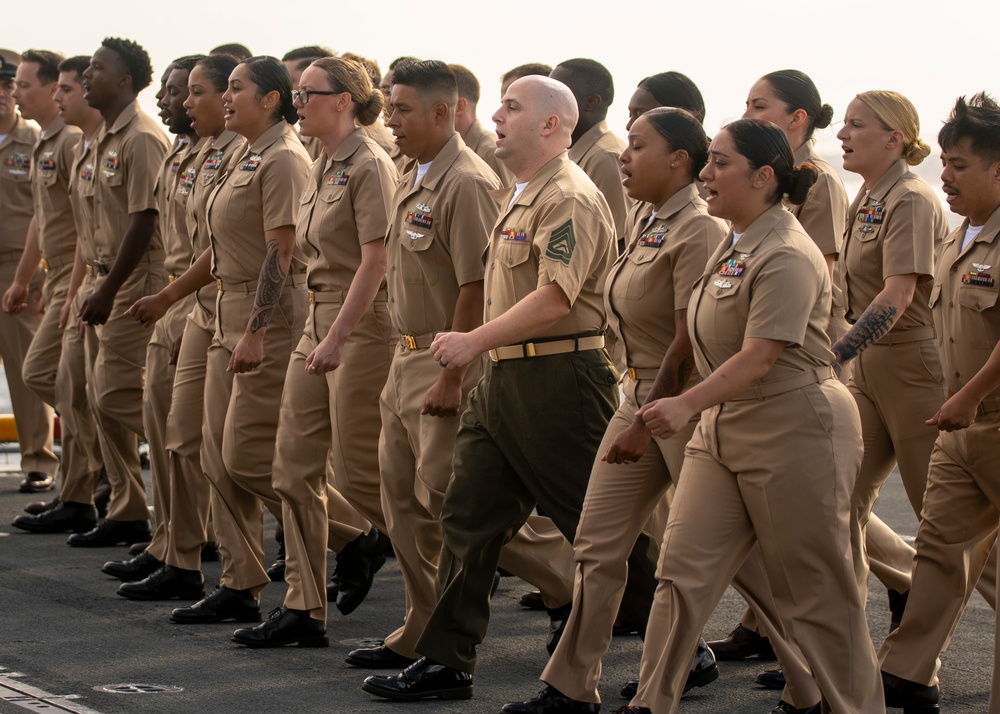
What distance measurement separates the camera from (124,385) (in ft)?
28.2

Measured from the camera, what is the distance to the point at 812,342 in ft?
16.1

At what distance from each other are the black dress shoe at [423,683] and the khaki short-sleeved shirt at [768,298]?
1.48m

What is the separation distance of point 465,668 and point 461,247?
59.6 inches

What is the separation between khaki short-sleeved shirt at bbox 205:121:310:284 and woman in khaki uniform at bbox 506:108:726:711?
75.8 inches

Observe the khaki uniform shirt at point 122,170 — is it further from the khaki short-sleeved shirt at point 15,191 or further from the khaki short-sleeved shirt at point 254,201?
the khaki short-sleeved shirt at point 15,191

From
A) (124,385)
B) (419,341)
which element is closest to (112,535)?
(124,385)

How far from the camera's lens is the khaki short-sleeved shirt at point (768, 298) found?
15.7 ft

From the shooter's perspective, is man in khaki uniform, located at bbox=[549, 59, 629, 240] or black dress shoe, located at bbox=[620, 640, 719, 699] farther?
man in khaki uniform, located at bbox=[549, 59, 629, 240]

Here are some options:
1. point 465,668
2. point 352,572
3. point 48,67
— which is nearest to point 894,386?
point 465,668

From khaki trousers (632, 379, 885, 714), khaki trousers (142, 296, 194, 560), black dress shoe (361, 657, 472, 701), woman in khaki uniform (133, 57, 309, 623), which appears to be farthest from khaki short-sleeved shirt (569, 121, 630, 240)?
khaki trousers (632, 379, 885, 714)

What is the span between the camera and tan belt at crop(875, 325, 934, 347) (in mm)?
6301

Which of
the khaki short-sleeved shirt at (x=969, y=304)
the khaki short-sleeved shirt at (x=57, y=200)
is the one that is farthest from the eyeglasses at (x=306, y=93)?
the khaki short-sleeved shirt at (x=57, y=200)

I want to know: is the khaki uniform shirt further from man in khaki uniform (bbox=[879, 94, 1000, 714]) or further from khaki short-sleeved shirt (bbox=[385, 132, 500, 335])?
man in khaki uniform (bbox=[879, 94, 1000, 714])

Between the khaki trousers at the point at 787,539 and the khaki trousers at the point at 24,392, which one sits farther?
the khaki trousers at the point at 24,392
